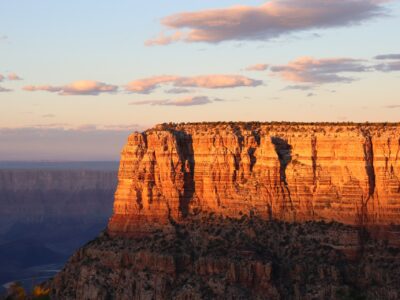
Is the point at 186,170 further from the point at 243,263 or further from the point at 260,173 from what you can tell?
the point at 243,263

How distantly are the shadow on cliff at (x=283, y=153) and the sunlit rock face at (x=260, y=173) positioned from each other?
0.12 meters

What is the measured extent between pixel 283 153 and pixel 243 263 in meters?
15.1

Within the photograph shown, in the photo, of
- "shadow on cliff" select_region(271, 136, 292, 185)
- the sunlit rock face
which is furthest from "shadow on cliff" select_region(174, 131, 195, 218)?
"shadow on cliff" select_region(271, 136, 292, 185)

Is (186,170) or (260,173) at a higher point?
(186,170)

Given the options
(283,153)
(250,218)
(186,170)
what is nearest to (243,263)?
(250,218)

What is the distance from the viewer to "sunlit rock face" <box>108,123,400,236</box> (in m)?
126

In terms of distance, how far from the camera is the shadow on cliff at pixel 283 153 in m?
130

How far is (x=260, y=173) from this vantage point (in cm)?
13138

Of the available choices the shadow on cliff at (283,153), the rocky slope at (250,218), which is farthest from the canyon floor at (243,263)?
the shadow on cliff at (283,153)

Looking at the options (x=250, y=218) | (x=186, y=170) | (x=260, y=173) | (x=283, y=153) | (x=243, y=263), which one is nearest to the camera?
(x=243, y=263)

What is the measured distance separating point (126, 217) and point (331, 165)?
26655 millimetres

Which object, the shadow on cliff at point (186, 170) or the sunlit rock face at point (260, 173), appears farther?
the shadow on cliff at point (186, 170)

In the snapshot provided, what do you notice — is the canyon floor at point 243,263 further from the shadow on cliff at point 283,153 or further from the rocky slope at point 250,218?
the shadow on cliff at point 283,153

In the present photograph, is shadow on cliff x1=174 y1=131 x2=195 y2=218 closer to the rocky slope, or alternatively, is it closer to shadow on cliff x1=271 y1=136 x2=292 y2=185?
the rocky slope
